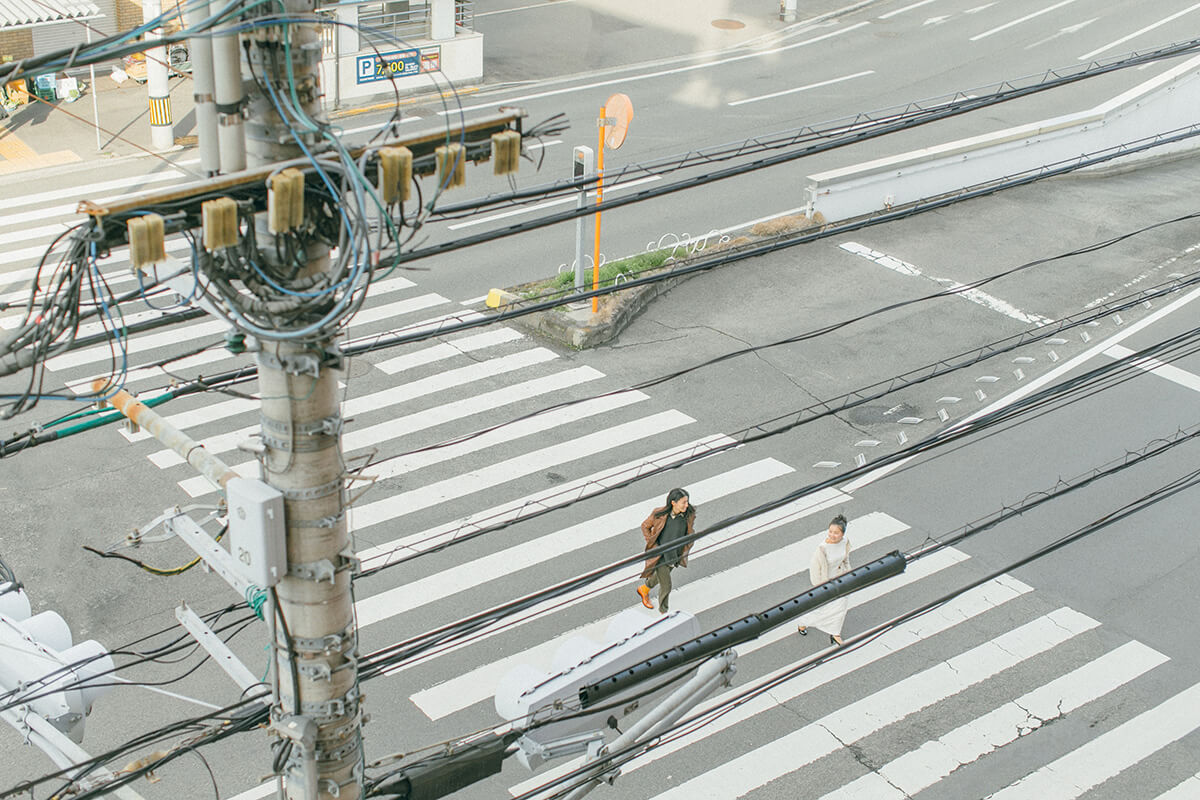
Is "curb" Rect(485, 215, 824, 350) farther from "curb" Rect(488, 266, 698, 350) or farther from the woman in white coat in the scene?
the woman in white coat

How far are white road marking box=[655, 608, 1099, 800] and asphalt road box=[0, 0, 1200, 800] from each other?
3 centimetres

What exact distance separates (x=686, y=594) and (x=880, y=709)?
7.71 feet

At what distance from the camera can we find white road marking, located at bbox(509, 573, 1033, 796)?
445 inches

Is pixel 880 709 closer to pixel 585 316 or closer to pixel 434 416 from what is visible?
pixel 434 416

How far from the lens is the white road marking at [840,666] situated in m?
11.3

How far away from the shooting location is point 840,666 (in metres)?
12.6

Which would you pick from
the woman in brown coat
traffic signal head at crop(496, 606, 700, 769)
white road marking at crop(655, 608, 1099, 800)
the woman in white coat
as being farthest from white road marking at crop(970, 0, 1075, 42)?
traffic signal head at crop(496, 606, 700, 769)

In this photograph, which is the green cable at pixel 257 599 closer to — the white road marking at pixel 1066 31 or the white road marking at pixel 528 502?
the white road marking at pixel 528 502

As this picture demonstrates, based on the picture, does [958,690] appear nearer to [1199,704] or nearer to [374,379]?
[1199,704]

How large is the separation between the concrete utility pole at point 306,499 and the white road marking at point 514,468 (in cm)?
777

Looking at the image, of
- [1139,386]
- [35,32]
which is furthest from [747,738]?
[35,32]

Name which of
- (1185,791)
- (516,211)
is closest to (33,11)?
(516,211)

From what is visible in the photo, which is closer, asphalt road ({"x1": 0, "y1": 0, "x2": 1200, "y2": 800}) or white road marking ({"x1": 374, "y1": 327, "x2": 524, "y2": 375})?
asphalt road ({"x1": 0, "y1": 0, "x2": 1200, "y2": 800})

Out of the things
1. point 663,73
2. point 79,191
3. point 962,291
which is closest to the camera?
point 962,291
